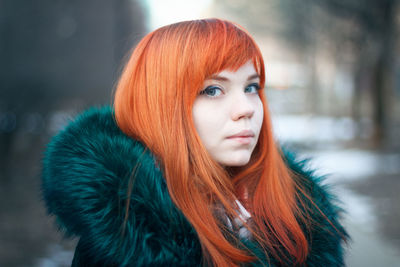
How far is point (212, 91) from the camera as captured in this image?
1.40 meters

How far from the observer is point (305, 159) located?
1.83 m

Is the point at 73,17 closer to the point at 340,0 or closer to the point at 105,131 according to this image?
the point at 340,0

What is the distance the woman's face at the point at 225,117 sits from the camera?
1.37 metres

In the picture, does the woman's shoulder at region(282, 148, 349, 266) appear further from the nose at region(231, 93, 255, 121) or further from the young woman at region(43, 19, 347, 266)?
the nose at region(231, 93, 255, 121)

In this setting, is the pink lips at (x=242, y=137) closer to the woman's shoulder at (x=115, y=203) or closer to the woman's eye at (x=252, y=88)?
the woman's eye at (x=252, y=88)

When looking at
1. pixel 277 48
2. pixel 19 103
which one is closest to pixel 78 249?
pixel 19 103

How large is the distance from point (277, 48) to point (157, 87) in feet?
102

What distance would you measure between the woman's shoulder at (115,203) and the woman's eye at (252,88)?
483mm

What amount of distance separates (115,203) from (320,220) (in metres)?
0.89

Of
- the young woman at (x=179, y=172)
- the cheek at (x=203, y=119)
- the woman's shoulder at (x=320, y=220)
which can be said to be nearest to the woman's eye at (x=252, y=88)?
the young woman at (x=179, y=172)

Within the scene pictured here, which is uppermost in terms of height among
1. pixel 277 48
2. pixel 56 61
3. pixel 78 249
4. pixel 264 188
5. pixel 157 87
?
pixel 277 48

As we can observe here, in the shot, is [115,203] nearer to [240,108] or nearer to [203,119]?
[203,119]

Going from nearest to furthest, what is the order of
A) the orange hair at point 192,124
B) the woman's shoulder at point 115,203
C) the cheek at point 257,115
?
the woman's shoulder at point 115,203 < the orange hair at point 192,124 < the cheek at point 257,115

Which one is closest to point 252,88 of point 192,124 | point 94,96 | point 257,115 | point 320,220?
point 257,115
